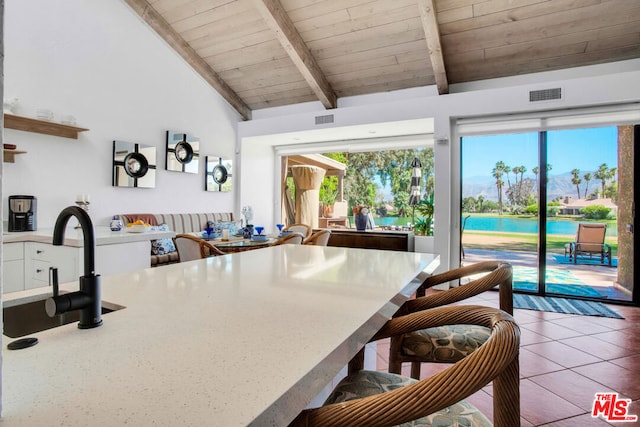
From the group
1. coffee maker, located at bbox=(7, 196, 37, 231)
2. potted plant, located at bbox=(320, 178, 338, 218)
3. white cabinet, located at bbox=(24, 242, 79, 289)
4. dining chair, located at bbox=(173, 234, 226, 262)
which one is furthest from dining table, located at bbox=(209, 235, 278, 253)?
potted plant, located at bbox=(320, 178, 338, 218)

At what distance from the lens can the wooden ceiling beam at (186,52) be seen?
470 centimetres

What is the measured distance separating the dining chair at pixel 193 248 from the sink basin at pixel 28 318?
1.83 meters

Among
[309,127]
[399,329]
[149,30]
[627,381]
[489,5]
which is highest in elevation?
[149,30]

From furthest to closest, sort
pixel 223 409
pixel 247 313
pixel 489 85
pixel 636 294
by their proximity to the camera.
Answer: pixel 489 85, pixel 636 294, pixel 247 313, pixel 223 409

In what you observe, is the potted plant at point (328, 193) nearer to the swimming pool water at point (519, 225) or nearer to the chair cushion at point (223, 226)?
the chair cushion at point (223, 226)

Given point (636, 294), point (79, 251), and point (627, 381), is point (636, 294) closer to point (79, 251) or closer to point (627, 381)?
point (627, 381)

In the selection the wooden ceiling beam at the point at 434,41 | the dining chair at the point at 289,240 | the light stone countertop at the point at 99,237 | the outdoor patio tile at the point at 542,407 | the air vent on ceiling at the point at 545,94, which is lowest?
the outdoor patio tile at the point at 542,407

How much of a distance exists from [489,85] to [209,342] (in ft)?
16.8

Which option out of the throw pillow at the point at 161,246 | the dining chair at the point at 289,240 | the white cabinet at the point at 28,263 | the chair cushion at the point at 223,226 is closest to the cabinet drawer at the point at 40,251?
the white cabinet at the point at 28,263

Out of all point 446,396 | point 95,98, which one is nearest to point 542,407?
point 446,396

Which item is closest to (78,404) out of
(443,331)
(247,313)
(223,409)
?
(223,409)

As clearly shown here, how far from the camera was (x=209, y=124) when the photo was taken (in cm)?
595

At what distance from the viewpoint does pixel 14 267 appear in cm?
269

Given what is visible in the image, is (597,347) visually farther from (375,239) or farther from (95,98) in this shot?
(95,98)
